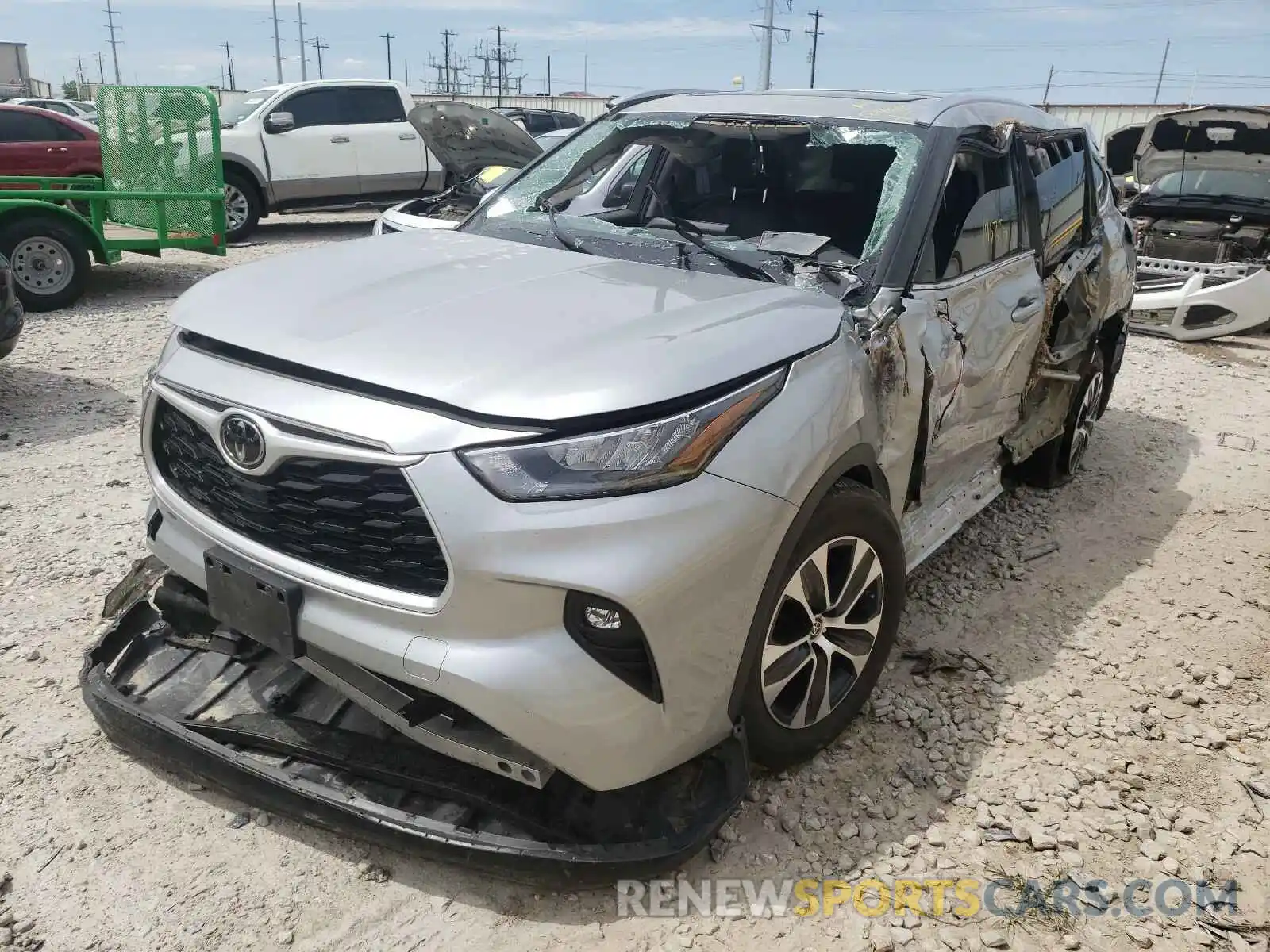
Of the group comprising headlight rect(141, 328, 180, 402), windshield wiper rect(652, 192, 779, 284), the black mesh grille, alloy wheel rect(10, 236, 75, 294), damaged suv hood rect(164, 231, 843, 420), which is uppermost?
windshield wiper rect(652, 192, 779, 284)

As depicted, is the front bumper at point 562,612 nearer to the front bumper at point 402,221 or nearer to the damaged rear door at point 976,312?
the damaged rear door at point 976,312

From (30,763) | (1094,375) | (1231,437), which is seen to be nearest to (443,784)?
(30,763)

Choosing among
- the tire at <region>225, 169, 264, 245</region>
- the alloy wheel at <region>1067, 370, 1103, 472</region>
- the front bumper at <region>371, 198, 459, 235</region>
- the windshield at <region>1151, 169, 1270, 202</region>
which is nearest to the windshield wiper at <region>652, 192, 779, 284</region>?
the alloy wheel at <region>1067, 370, 1103, 472</region>

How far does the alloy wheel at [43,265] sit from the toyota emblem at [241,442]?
7456 millimetres

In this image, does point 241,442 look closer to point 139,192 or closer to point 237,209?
point 139,192

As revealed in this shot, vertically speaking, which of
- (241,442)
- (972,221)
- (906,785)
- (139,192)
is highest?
(972,221)

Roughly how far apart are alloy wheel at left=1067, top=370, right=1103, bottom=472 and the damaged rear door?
Answer: 1142mm

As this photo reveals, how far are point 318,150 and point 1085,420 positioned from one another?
10.3 metres

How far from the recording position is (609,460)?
2.00 metres

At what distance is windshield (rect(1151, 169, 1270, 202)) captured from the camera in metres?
9.65

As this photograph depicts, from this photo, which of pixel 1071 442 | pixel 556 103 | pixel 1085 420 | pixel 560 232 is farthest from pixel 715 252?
pixel 556 103

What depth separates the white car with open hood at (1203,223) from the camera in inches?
345

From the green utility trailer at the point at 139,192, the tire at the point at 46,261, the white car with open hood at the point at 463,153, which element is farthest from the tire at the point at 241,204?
the white car with open hood at the point at 463,153

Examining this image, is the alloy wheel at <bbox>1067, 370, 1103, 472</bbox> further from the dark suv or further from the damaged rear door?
the dark suv
